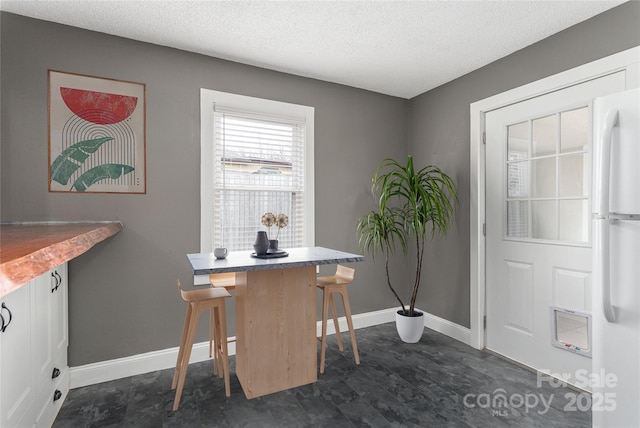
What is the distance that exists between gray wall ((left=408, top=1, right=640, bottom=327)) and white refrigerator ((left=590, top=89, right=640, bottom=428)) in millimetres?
1103

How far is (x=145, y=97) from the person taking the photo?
2.65 m

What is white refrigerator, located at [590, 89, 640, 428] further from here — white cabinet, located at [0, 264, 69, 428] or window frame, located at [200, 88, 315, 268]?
white cabinet, located at [0, 264, 69, 428]

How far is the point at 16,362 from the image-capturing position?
1480mm

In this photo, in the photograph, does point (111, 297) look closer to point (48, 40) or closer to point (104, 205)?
point (104, 205)

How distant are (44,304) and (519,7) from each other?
3475 millimetres

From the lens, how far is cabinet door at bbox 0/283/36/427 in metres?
1.36

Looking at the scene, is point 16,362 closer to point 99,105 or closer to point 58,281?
point 58,281

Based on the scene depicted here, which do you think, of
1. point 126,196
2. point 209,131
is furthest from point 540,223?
point 126,196

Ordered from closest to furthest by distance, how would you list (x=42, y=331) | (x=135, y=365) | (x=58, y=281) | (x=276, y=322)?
(x=42, y=331) → (x=58, y=281) → (x=276, y=322) → (x=135, y=365)

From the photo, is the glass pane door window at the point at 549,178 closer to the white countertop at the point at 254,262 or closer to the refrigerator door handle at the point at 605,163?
the refrigerator door handle at the point at 605,163

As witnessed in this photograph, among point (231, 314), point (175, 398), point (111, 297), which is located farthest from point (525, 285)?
point (111, 297)

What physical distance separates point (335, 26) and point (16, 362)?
106 inches

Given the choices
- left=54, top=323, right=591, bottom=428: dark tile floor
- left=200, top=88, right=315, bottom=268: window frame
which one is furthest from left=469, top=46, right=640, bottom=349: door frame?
left=200, top=88, right=315, bottom=268: window frame

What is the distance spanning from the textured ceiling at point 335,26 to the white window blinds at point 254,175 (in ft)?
1.81
